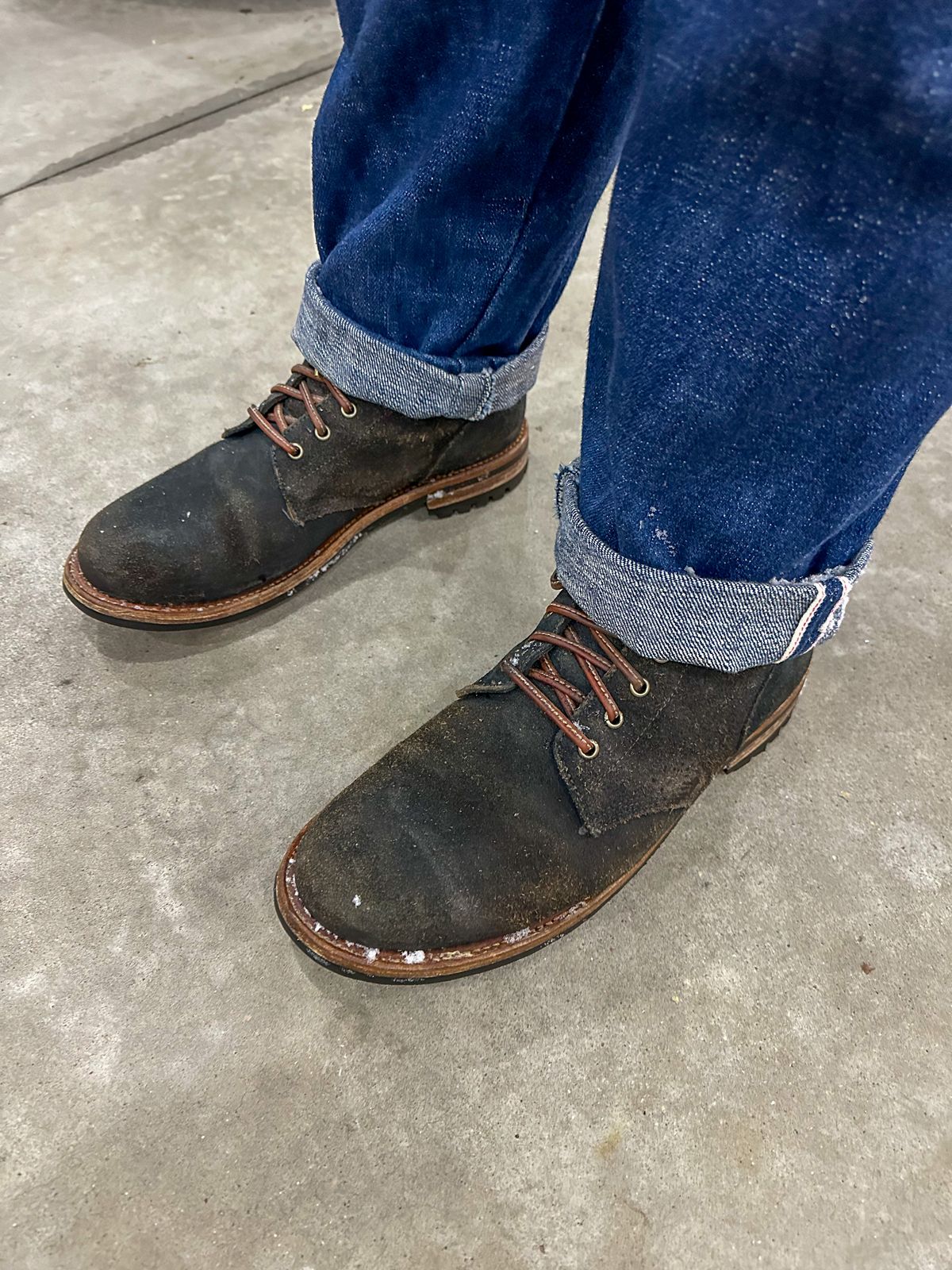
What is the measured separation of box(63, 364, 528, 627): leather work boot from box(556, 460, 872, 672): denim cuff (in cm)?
28

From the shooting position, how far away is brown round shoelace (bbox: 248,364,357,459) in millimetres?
795

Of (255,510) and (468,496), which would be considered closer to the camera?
(255,510)

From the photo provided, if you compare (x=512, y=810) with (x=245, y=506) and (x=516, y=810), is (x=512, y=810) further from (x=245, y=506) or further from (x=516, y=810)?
(x=245, y=506)

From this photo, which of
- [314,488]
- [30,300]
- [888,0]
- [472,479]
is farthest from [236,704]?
[30,300]

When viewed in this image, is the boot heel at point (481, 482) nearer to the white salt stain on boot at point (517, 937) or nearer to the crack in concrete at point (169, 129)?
the white salt stain on boot at point (517, 937)

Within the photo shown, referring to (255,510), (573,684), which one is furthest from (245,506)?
(573,684)

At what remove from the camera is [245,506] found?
79 cm

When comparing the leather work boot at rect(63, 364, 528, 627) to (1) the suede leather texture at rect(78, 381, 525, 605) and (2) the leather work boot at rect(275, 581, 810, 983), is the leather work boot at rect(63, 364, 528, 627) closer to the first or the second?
(1) the suede leather texture at rect(78, 381, 525, 605)

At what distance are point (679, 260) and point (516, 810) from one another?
39cm

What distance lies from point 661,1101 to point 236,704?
1.61 feet

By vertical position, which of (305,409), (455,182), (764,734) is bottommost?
(764,734)

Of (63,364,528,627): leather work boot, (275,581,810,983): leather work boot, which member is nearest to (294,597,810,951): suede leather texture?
(275,581,810,983): leather work boot

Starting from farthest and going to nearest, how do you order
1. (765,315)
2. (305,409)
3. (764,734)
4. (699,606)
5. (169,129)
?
(169,129), (305,409), (764,734), (699,606), (765,315)

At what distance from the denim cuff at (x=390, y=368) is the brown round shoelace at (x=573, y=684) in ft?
0.85
